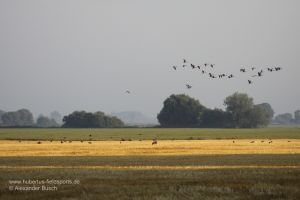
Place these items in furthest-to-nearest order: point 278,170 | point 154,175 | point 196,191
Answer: point 278,170 → point 154,175 → point 196,191

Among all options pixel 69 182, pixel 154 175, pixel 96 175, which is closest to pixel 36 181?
pixel 69 182

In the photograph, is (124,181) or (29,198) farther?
(124,181)

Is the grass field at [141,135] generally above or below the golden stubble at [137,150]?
above

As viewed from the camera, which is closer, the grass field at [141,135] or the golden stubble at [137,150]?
the golden stubble at [137,150]

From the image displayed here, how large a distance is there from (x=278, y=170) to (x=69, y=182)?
1284 cm

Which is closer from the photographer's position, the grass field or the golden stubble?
the golden stubble

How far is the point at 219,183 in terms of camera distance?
1161 inches

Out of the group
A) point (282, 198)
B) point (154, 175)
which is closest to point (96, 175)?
point (154, 175)

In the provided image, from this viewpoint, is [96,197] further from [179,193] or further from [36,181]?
[36,181]

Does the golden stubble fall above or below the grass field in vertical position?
below

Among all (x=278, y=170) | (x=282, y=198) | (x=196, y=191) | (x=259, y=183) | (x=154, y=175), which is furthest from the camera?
(x=278, y=170)

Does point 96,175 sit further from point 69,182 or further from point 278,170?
point 278,170

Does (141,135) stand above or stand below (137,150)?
above

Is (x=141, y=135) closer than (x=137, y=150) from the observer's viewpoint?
No
